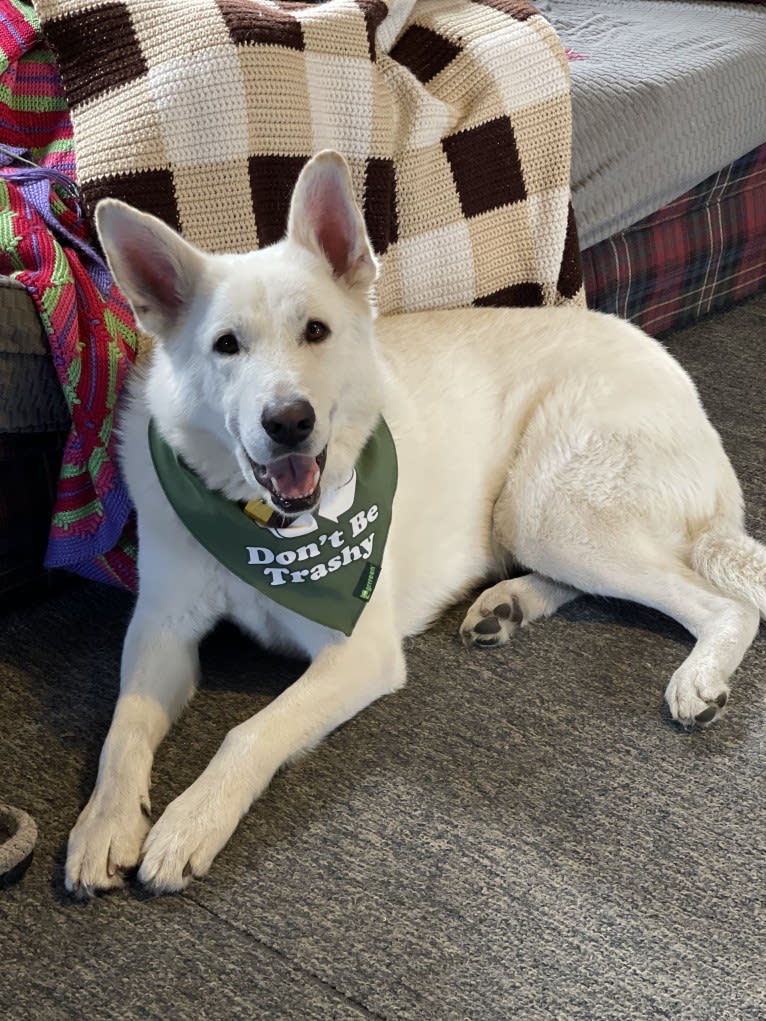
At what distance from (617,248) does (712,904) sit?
218 centimetres

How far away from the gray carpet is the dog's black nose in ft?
2.15

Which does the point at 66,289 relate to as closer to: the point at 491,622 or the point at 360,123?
the point at 360,123

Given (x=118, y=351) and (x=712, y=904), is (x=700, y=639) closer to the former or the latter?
(x=712, y=904)

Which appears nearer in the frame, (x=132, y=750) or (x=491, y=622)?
(x=132, y=750)

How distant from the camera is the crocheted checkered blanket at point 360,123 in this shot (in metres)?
2.21

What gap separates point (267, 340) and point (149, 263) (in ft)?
0.84

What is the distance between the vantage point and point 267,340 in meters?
1.78

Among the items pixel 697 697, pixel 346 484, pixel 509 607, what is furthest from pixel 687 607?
pixel 346 484

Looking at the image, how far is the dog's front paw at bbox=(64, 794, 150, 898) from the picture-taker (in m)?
1.65

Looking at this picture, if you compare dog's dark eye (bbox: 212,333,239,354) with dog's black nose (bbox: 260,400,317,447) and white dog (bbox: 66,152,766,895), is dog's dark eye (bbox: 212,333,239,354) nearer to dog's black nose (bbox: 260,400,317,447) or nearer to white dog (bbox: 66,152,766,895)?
white dog (bbox: 66,152,766,895)

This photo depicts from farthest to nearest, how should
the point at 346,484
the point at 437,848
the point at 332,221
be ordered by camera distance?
the point at 346,484 < the point at 332,221 < the point at 437,848

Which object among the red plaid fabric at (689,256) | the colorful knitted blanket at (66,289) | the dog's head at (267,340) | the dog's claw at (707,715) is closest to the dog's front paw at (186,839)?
the dog's head at (267,340)

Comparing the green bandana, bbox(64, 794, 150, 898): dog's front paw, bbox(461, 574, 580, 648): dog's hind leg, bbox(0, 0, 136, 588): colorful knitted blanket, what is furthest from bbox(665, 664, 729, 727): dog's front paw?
bbox(0, 0, 136, 588): colorful knitted blanket

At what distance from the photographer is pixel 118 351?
2.15 meters
